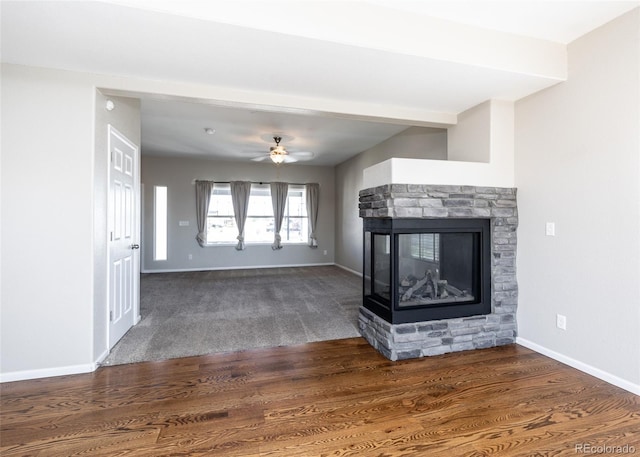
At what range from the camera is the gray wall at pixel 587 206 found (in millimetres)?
2223

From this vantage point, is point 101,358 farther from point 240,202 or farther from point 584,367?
point 240,202

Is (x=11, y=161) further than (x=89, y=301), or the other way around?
(x=89, y=301)

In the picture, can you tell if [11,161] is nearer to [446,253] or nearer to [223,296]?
[223,296]

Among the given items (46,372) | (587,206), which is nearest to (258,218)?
(46,372)

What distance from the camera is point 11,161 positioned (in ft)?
7.72

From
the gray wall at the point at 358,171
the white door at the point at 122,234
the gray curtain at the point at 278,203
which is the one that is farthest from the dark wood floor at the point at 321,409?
the gray curtain at the point at 278,203

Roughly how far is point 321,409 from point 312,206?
6.39 meters

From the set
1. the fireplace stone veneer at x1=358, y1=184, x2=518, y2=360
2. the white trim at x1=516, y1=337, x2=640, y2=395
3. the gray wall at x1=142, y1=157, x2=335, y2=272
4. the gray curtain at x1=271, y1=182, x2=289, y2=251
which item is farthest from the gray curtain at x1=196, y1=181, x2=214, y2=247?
the white trim at x1=516, y1=337, x2=640, y2=395

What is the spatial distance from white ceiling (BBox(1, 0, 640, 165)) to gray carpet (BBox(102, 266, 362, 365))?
2.37m

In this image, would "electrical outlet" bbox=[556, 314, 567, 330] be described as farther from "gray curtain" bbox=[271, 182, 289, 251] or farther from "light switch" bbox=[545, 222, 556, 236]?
"gray curtain" bbox=[271, 182, 289, 251]

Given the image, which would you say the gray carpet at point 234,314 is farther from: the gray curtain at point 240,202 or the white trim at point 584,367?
the white trim at point 584,367

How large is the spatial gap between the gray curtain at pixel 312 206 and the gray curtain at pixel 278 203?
0.62 meters

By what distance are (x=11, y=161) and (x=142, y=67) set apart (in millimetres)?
1224

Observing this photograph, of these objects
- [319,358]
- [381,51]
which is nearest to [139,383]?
[319,358]
